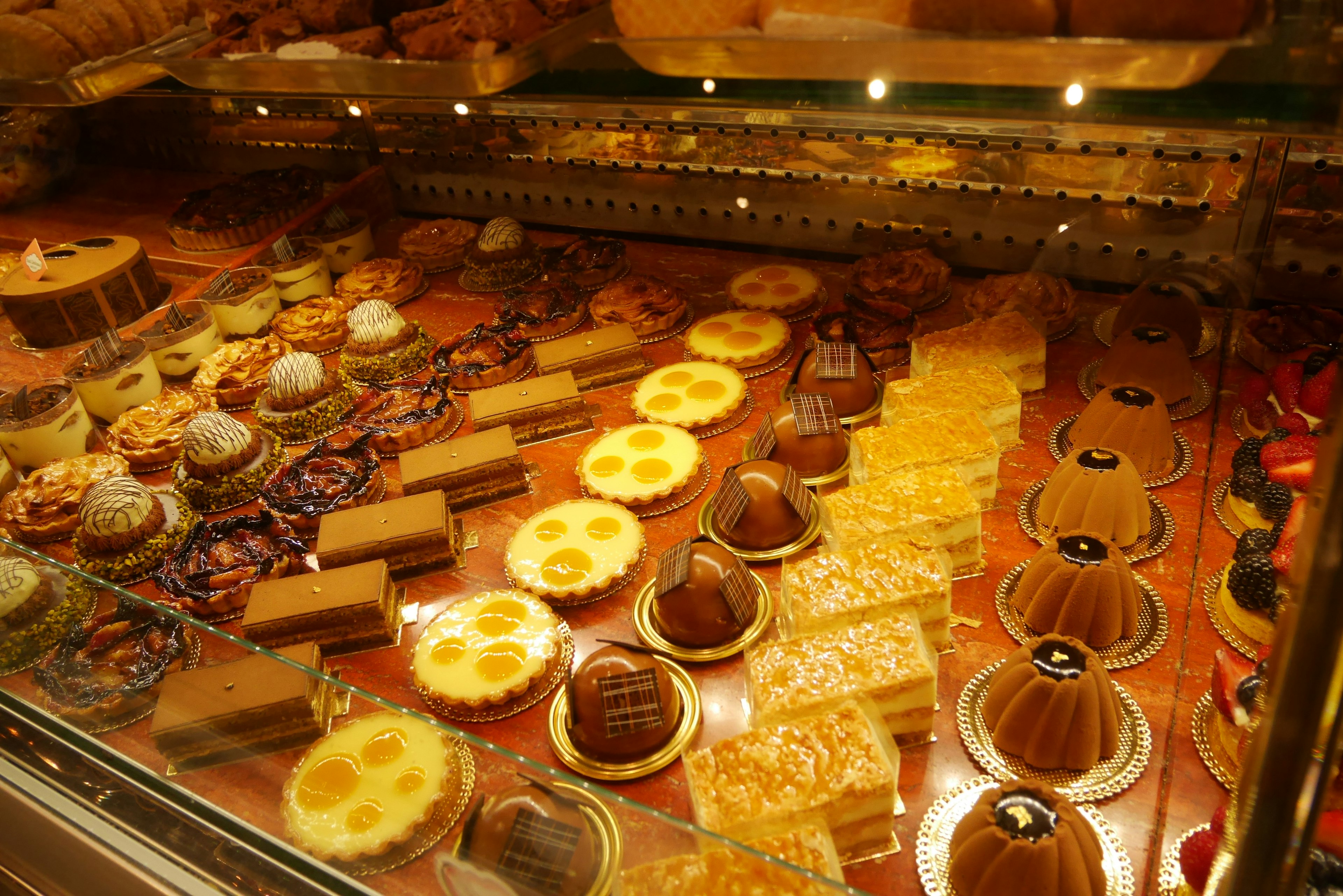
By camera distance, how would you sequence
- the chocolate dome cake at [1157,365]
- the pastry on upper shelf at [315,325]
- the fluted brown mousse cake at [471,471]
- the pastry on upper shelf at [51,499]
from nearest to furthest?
the chocolate dome cake at [1157,365]
the fluted brown mousse cake at [471,471]
the pastry on upper shelf at [51,499]
the pastry on upper shelf at [315,325]

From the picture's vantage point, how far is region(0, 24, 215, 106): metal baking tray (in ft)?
10.4

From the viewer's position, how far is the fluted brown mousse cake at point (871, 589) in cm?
234

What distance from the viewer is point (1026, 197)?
3.43 m

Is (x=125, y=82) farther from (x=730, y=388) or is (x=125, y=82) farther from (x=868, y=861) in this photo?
(x=868, y=861)

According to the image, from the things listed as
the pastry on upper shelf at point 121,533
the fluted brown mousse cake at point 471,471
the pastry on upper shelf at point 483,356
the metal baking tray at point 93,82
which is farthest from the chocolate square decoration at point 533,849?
the metal baking tray at point 93,82

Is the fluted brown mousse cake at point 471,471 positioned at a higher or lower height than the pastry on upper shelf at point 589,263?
lower

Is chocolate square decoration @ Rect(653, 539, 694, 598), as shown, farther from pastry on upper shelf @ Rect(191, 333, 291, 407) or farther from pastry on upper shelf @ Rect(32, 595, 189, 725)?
pastry on upper shelf @ Rect(191, 333, 291, 407)

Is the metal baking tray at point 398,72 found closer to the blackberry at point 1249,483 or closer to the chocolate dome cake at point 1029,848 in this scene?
the chocolate dome cake at point 1029,848

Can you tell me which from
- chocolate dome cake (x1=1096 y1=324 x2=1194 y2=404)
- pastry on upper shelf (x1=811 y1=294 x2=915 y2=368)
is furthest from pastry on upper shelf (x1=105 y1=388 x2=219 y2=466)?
chocolate dome cake (x1=1096 y1=324 x2=1194 y2=404)

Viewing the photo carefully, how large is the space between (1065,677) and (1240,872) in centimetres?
112

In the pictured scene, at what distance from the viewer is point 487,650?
2.57m

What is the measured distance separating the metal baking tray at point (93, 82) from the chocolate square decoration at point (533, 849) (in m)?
A: 2.77

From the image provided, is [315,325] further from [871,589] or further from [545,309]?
[871,589]

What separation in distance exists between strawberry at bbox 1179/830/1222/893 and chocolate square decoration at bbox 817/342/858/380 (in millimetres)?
1791
